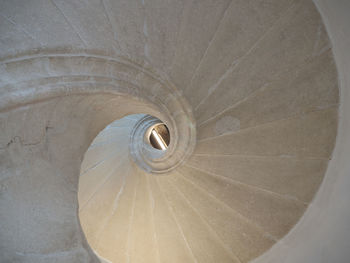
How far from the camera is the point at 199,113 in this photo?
286 centimetres

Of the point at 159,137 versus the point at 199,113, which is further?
the point at 159,137

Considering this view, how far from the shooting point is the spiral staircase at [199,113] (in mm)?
2014

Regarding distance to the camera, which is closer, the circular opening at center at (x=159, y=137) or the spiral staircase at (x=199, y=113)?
the spiral staircase at (x=199, y=113)

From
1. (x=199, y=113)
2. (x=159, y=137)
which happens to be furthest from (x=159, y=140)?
(x=199, y=113)

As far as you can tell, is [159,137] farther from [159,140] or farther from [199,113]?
[199,113]

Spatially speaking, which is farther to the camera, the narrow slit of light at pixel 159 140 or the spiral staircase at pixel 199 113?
the narrow slit of light at pixel 159 140

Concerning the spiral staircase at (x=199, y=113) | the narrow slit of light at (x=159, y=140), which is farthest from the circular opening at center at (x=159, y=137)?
the spiral staircase at (x=199, y=113)

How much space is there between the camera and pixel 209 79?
2.65 meters

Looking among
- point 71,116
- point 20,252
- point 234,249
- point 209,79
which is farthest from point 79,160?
point 234,249

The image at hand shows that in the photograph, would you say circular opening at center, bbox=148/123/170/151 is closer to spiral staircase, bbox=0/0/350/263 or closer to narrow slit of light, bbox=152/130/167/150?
narrow slit of light, bbox=152/130/167/150

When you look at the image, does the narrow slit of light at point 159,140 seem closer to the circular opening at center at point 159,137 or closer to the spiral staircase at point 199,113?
the circular opening at center at point 159,137

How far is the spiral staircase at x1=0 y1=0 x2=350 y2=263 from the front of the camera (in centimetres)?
201

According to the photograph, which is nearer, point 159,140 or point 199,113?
point 199,113

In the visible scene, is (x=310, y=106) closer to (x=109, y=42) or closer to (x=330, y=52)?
(x=330, y=52)
